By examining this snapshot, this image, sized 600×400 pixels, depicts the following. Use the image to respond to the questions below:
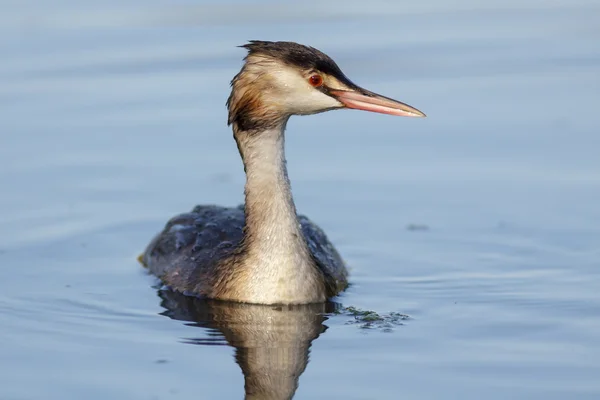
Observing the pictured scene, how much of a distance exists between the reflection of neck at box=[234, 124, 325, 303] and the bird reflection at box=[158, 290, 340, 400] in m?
0.15

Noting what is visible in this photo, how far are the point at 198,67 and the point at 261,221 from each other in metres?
6.01

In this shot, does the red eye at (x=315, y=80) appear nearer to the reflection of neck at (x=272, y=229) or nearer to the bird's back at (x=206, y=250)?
the reflection of neck at (x=272, y=229)

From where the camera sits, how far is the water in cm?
1030

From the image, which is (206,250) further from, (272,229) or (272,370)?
(272,370)

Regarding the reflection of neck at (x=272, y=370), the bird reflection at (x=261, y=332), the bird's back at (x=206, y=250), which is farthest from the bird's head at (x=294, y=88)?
the reflection of neck at (x=272, y=370)

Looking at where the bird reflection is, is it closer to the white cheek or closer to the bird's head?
the bird's head

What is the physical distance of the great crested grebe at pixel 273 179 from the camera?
11.2m

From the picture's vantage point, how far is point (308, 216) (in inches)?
543

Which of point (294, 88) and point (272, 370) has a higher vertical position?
point (294, 88)

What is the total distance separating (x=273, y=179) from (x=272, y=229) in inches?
15.2

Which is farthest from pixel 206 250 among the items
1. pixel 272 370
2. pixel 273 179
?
pixel 272 370

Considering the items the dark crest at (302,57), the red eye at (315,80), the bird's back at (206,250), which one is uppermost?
the dark crest at (302,57)

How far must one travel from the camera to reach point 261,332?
11.0 metres

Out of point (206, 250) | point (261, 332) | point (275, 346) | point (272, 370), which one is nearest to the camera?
point (272, 370)
